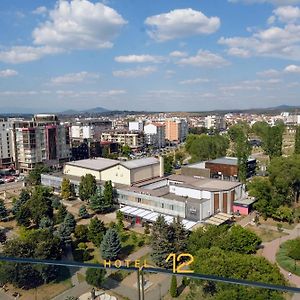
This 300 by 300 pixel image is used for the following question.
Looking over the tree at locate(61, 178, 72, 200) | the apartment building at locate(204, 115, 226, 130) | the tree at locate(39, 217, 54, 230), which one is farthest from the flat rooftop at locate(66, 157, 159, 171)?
the apartment building at locate(204, 115, 226, 130)

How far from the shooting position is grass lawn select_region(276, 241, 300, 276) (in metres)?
7.21

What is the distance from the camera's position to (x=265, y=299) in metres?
2.31

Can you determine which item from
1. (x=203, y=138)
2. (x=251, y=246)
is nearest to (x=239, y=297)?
(x=251, y=246)

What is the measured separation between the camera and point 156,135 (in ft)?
97.7

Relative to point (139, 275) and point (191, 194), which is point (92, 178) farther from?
point (139, 275)

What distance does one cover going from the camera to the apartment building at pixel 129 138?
88.2 ft

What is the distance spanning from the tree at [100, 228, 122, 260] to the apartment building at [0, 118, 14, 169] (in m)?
13.9

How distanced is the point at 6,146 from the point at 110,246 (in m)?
14.3

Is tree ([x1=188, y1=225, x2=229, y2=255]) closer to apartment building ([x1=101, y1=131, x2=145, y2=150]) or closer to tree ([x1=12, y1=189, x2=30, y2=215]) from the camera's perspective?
tree ([x1=12, y1=189, x2=30, y2=215])

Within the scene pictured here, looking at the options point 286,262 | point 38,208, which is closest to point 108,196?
point 38,208

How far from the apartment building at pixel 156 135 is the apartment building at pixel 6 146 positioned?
12487 millimetres

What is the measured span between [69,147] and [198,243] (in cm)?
1473

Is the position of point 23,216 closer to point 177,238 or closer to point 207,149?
point 177,238

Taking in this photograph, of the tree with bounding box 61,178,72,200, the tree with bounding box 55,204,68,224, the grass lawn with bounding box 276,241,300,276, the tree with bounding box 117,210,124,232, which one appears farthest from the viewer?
the tree with bounding box 61,178,72,200
